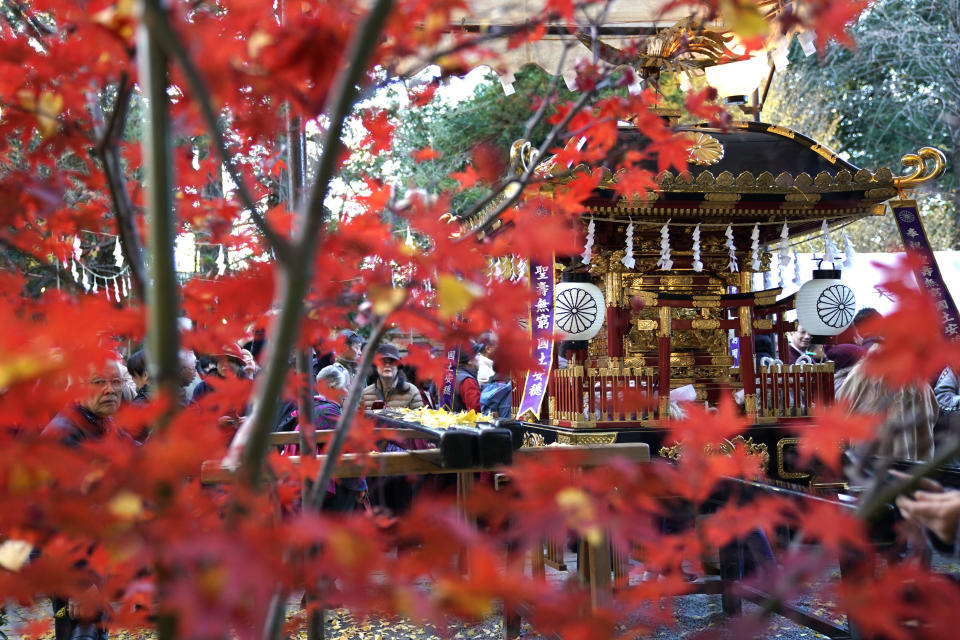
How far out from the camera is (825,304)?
7.50 meters

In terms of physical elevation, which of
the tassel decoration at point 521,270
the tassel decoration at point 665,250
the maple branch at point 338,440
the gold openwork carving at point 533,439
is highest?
the tassel decoration at point 665,250

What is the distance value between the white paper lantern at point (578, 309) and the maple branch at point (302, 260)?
5956 mm

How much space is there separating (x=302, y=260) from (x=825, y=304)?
722cm

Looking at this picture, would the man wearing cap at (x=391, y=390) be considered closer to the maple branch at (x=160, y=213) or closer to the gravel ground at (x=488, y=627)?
the gravel ground at (x=488, y=627)

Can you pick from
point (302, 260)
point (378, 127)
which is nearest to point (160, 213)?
point (302, 260)

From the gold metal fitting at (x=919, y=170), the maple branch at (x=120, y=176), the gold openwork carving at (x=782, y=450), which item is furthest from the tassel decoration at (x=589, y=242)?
the maple branch at (x=120, y=176)

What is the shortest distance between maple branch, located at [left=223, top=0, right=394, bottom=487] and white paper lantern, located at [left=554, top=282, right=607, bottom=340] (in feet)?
19.5

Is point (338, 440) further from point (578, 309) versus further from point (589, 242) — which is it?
point (589, 242)

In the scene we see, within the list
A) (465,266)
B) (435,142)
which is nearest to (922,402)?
(465,266)

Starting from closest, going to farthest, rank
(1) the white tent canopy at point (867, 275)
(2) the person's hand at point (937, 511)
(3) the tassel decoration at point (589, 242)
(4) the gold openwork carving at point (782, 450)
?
(2) the person's hand at point (937, 511)
(3) the tassel decoration at point (589, 242)
(4) the gold openwork carving at point (782, 450)
(1) the white tent canopy at point (867, 275)

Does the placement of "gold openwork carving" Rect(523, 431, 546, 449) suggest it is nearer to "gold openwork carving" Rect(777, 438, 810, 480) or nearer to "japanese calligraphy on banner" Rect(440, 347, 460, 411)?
→ "japanese calligraphy on banner" Rect(440, 347, 460, 411)

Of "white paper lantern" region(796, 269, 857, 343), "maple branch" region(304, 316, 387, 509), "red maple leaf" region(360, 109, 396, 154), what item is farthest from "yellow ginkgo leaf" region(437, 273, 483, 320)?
"white paper lantern" region(796, 269, 857, 343)

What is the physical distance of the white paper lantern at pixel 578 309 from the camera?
715cm

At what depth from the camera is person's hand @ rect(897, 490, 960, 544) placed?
1.72 meters
